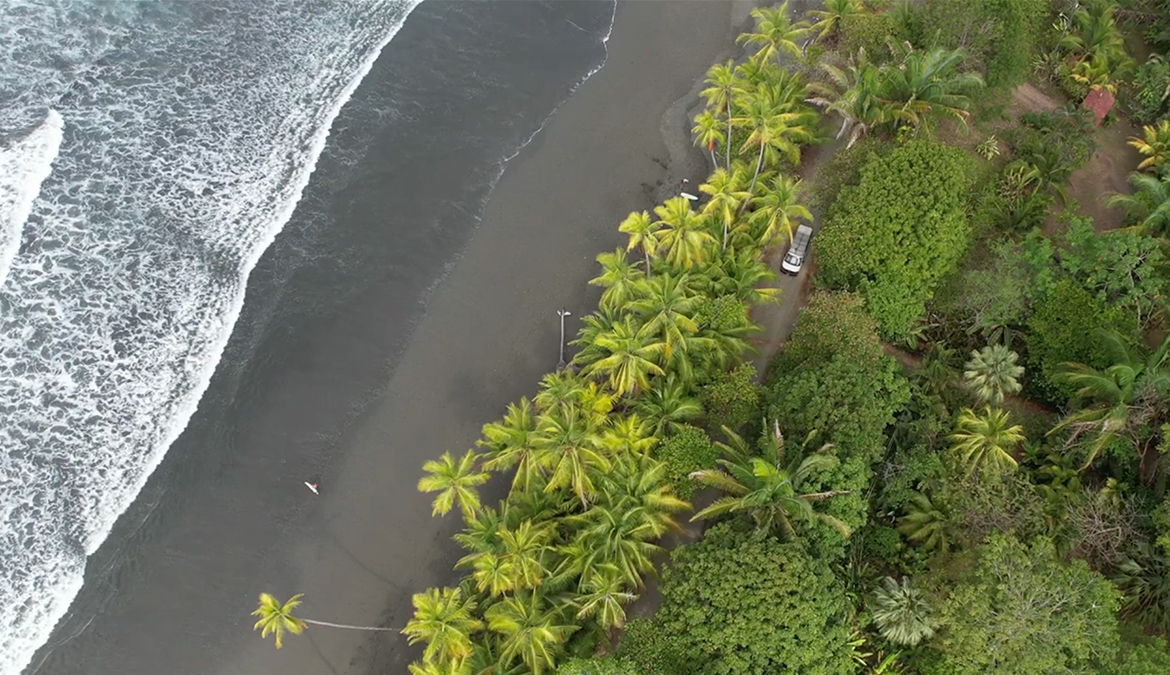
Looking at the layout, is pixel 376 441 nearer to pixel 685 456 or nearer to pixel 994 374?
pixel 685 456

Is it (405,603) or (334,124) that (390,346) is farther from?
(334,124)

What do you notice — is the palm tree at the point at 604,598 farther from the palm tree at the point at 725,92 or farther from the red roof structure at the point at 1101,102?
the red roof structure at the point at 1101,102

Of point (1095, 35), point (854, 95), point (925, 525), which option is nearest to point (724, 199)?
point (854, 95)

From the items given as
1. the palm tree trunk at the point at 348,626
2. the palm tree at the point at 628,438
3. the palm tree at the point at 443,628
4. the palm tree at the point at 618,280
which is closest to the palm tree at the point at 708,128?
the palm tree at the point at 618,280

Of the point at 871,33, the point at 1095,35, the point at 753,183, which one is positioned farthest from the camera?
the point at 1095,35

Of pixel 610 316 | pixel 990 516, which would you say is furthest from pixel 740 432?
pixel 990 516

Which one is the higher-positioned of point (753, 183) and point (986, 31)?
point (986, 31)
